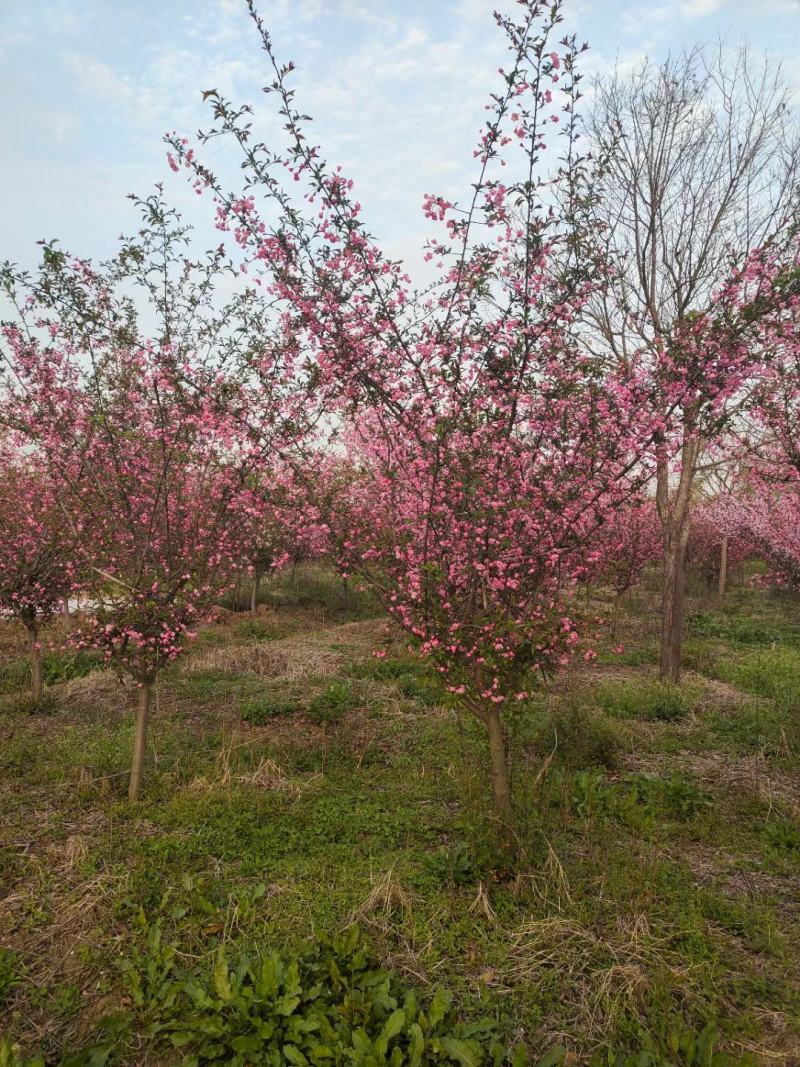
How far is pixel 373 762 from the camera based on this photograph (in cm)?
588

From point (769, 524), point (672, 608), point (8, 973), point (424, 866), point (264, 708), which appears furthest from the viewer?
point (769, 524)

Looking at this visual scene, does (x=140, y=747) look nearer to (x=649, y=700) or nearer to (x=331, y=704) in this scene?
(x=331, y=704)

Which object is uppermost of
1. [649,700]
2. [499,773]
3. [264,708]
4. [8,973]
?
[499,773]

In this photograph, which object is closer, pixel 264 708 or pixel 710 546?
pixel 264 708

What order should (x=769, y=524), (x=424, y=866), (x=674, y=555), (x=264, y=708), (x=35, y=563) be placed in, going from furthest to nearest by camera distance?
(x=769, y=524) < (x=674, y=555) < (x=35, y=563) < (x=264, y=708) < (x=424, y=866)

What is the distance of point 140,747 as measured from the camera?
5.06 meters

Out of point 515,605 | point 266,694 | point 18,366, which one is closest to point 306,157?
point 515,605

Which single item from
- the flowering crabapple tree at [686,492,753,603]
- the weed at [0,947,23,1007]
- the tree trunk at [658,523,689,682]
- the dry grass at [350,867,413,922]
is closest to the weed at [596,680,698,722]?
the tree trunk at [658,523,689,682]

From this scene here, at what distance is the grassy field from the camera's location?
2924 mm

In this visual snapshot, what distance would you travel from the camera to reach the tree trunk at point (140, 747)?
5004mm

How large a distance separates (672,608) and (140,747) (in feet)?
24.0

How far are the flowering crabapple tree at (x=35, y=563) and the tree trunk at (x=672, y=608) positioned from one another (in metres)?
7.86

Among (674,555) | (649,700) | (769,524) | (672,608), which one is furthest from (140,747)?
(769,524)

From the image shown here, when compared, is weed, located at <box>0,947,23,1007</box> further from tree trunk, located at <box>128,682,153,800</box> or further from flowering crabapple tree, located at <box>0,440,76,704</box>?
flowering crabapple tree, located at <box>0,440,76,704</box>
